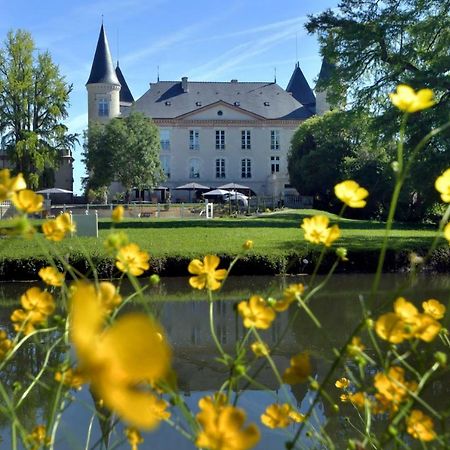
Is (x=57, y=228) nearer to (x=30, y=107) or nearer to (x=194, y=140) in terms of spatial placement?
(x=30, y=107)

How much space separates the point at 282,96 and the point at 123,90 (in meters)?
11.7

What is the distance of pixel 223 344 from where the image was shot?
17.7ft

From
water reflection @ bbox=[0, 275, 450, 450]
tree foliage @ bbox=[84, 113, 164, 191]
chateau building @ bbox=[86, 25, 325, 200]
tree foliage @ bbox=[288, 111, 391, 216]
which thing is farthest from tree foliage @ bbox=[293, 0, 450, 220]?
chateau building @ bbox=[86, 25, 325, 200]

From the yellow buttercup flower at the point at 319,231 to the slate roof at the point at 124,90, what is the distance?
47696 mm

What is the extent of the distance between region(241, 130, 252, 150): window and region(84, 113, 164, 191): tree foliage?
37.7 feet

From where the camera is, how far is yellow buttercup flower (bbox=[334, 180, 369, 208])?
1.01m

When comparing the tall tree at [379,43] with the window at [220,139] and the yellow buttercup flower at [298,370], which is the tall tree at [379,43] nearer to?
the yellow buttercup flower at [298,370]

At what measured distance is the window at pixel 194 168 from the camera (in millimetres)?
45312

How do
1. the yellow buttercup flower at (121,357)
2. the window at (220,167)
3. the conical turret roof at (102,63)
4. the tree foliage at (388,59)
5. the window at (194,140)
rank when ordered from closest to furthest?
the yellow buttercup flower at (121,357), the tree foliage at (388,59), the conical turret roof at (102,63), the window at (194,140), the window at (220,167)

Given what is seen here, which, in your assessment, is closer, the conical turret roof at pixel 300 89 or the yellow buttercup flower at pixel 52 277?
the yellow buttercup flower at pixel 52 277

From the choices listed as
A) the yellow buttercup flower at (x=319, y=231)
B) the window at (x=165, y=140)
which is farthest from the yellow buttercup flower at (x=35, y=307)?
the window at (x=165, y=140)

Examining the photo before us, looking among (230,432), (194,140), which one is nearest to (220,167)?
(194,140)

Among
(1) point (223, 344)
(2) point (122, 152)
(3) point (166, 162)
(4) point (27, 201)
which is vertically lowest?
(1) point (223, 344)

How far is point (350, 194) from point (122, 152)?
33653 millimetres
